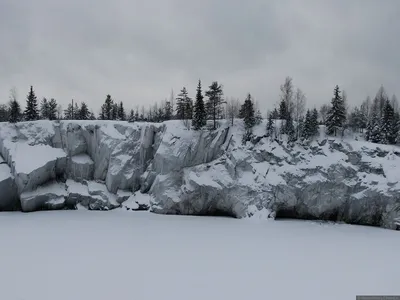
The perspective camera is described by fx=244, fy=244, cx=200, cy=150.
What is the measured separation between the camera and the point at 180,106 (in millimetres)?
38531

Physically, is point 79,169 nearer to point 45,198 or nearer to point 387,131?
point 45,198

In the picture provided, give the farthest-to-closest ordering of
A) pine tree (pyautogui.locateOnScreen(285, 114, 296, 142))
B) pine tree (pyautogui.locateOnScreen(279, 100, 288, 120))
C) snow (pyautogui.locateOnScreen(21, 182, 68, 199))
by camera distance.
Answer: pine tree (pyautogui.locateOnScreen(279, 100, 288, 120))
pine tree (pyautogui.locateOnScreen(285, 114, 296, 142))
snow (pyautogui.locateOnScreen(21, 182, 68, 199))

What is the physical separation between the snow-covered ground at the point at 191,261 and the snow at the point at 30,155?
7.47 metres

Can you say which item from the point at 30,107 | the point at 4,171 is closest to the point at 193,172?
the point at 4,171

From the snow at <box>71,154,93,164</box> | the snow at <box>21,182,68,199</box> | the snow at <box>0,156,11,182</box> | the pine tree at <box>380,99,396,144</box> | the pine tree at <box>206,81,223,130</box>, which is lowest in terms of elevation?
the snow at <box>21,182,68,199</box>

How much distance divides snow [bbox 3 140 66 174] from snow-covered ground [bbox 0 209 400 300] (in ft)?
24.5

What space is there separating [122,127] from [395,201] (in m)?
29.4

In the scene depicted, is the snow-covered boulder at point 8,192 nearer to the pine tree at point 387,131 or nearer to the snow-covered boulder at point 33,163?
the snow-covered boulder at point 33,163

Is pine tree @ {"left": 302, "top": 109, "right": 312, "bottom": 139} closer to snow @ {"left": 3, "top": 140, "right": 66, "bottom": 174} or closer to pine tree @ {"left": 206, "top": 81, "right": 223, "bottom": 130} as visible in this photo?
pine tree @ {"left": 206, "top": 81, "right": 223, "bottom": 130}

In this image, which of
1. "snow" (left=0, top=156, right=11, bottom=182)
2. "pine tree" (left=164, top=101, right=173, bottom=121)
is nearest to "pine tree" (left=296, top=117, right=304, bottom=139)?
"pine tree" (left=164, top=101, right=173, bottom=121)

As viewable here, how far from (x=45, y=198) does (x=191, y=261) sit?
21418 millimetres

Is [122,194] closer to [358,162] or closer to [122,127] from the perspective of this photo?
[122,127]

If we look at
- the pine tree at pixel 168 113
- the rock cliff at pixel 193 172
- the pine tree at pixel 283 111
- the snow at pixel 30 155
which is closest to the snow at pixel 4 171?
the rock cliff at pixel 193 172

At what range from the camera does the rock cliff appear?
23.5 meters
